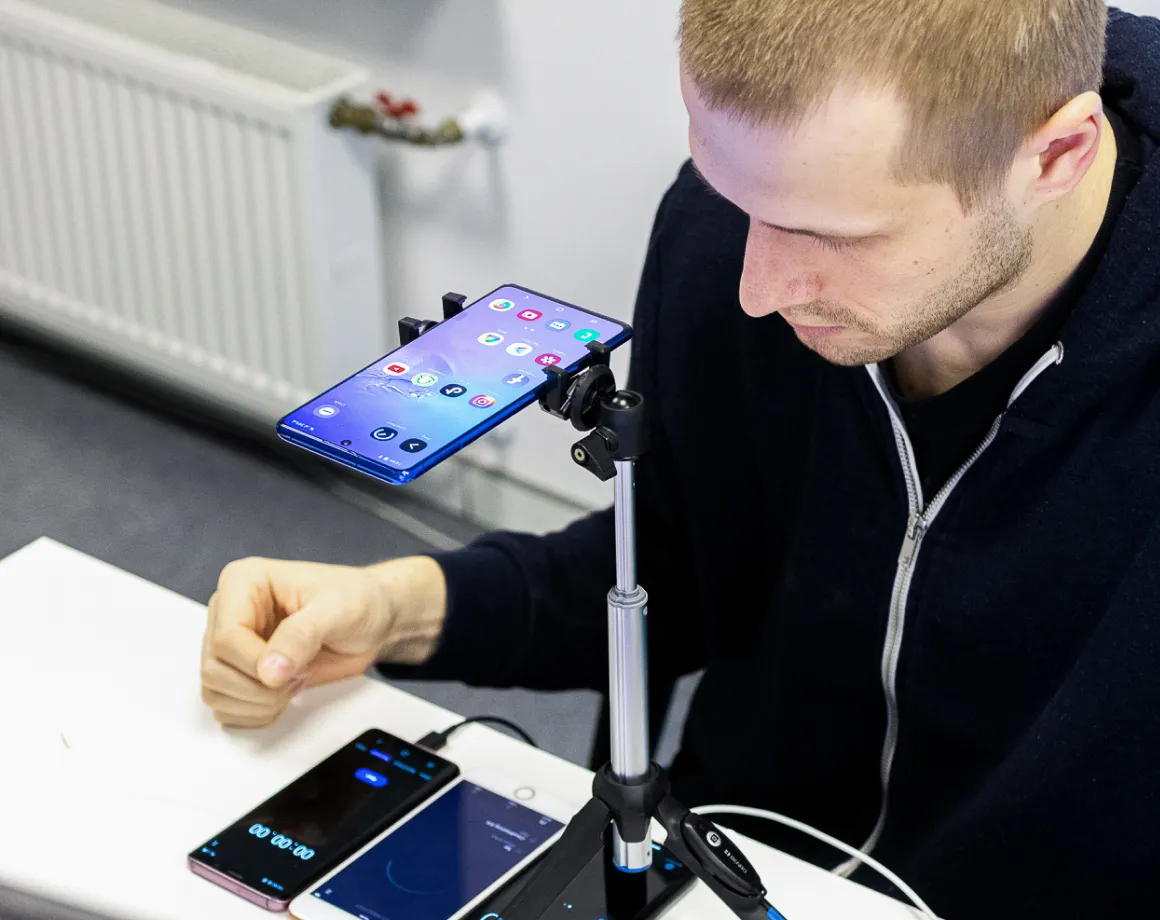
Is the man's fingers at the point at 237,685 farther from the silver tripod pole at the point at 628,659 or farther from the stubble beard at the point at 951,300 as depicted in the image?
the stubble beard at the point at 951,300

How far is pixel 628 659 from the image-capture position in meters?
0.83

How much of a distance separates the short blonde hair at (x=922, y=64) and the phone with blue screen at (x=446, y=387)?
0.16 meters

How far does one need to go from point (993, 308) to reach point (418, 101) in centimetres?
131

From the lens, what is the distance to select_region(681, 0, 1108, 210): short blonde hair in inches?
33.6

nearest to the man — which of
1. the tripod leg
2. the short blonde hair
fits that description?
the short blonde hair

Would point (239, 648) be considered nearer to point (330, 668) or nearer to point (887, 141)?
point (330, 668)

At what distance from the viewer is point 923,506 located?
111 centimetres

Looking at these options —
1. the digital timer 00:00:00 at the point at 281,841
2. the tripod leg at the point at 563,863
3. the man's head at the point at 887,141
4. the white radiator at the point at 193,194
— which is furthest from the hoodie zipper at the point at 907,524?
the white radiator at the point at 193,194

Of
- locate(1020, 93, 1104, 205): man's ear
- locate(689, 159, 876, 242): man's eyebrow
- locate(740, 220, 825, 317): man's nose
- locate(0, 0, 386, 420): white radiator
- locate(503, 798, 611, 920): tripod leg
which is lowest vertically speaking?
locate(0, 0, 386, 420): white radiator

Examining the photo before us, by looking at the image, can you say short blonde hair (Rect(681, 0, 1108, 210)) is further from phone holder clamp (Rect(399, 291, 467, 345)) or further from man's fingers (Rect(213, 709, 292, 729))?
man's fingers (Rect(213, 709, 292, 729))

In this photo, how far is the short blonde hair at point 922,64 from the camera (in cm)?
85

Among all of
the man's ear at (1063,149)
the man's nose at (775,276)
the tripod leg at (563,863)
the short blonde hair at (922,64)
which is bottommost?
the tripod leg at (563,863)

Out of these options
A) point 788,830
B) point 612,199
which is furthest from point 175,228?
point 788,830

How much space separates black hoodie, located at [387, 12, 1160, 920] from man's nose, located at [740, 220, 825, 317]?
17cm
